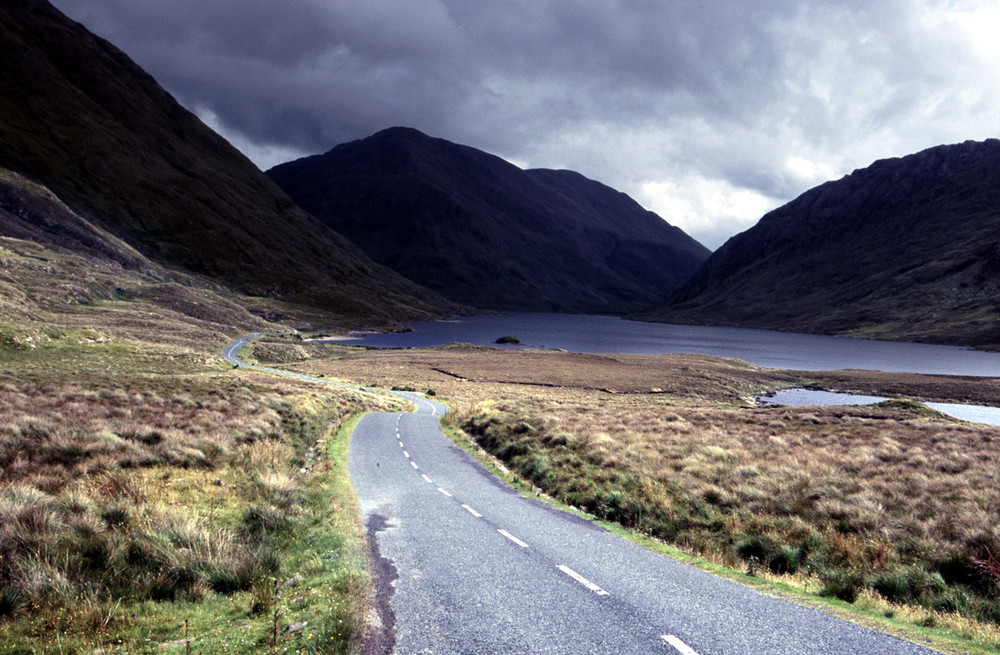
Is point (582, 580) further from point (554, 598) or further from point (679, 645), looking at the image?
point (679, 645)

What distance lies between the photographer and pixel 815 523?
12227mm

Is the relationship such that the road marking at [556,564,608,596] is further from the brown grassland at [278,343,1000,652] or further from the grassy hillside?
the brown grassland at [278,343,1000,652]

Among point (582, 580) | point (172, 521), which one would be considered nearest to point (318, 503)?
point (172, 521)

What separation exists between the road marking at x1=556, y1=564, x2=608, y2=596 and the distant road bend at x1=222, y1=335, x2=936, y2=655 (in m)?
0.03

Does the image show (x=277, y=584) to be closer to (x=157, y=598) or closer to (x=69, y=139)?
(x=157, y=598)

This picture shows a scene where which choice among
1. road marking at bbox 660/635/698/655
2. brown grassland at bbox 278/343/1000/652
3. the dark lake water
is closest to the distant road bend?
road marking at bbox 660/635/698/655

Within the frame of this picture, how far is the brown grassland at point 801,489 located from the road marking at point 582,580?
12.5 ft

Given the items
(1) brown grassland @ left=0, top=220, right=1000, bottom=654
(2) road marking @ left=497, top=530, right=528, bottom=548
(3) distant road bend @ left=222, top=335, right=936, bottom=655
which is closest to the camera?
(3) distant road bend @ left=222, top=335, right=936, bottom=655

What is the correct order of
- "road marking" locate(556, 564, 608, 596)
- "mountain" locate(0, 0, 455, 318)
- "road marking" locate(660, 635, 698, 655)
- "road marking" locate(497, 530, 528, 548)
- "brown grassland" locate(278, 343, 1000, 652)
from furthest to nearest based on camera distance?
"mountain" locate(0, 0, 455, 318), "road marking" locate(497, 530, 528, 548), "brown grassland" locate(278, 343, 1000, 652), "road marking" locate(556, 564, 608, 596), "road marking" locate(660, 635, 698, 655)

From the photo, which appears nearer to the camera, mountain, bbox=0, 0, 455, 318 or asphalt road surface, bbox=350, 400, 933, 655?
asphalt road surface, bbox=350, 400, 933, 655

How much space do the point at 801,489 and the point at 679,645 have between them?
34.0 ft

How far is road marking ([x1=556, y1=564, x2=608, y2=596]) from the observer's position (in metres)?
7.93

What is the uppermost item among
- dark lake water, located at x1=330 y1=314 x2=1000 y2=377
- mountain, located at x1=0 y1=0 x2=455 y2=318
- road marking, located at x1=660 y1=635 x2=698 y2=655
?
mountain, located at x1=0 y1=0 x2=455 y2=318

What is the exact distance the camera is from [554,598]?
7652mm
